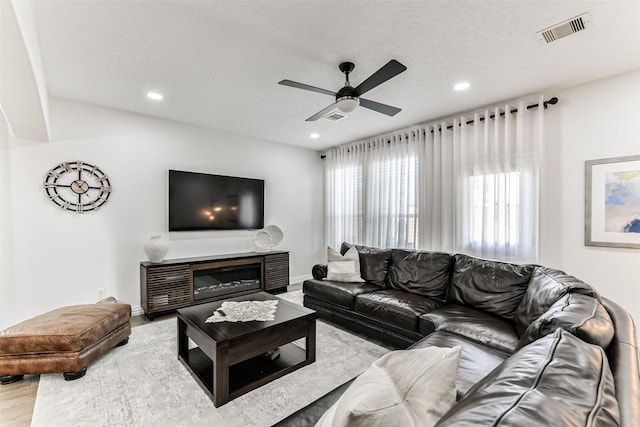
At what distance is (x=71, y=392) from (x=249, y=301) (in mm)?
1395

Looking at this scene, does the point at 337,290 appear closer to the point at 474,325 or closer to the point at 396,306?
the point at 396,306

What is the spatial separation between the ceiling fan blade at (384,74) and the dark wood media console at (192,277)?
3013mm

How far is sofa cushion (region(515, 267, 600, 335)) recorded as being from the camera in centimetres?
178

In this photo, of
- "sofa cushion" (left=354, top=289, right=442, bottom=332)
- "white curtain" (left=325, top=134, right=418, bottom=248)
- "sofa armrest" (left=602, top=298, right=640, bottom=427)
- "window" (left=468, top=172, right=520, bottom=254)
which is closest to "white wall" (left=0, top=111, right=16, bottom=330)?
"sofa cushion" (left=354, top=289, right=442, bottom=332)

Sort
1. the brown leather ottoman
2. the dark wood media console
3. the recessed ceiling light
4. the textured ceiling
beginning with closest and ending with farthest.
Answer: the textured ceiling → the brown leather ottoman → the recessed ceiling light → the dark wood media console

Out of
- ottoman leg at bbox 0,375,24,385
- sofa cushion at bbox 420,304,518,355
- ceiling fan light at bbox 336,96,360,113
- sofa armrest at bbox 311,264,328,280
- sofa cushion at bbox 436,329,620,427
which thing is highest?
ceiling fan light at bbox 336,96,360,113

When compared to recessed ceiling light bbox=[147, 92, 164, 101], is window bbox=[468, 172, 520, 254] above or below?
below

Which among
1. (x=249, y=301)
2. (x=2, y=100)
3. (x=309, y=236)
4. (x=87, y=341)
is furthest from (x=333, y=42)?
(x=309, y=236)

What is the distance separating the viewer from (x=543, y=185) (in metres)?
3.18

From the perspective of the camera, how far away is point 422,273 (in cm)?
320

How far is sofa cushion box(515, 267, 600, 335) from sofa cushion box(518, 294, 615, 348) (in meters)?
0.16

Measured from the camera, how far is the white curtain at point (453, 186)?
324 cm

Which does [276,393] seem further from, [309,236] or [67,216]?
[309,236]

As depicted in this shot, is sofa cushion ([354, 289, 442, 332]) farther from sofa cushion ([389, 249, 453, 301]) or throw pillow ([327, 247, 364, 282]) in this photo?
throw pillow ([327, 247, 364, 282])
